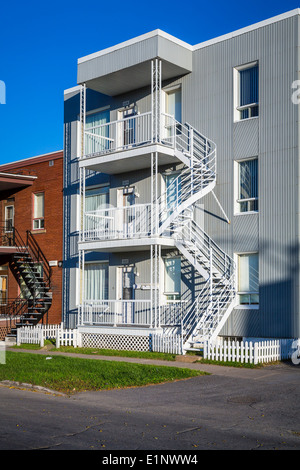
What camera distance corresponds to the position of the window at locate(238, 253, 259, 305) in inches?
864

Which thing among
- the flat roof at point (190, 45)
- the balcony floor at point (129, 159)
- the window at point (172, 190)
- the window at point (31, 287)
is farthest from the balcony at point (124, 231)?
the flat roof at point (190, 45)

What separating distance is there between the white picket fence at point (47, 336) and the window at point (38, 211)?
253 inches

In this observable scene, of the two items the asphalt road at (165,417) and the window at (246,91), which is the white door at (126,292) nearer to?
the window at (246,91)

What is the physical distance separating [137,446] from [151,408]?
3.73 metres

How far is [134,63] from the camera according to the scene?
23.9 meters

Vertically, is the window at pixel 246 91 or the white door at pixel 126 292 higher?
the window at pixel 246 91

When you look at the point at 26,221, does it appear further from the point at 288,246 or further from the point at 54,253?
the point at 288,246

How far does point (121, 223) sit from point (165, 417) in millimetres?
14735

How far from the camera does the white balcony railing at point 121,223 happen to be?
24250 millimetres

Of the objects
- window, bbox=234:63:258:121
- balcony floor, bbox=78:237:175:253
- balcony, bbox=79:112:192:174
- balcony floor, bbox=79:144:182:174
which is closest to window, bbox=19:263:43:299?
balcony floor, bbox=78:237:175:253

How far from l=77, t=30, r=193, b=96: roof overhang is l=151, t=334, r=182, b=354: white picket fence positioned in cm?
1016

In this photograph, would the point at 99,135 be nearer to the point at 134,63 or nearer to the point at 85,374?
the point at 134,63

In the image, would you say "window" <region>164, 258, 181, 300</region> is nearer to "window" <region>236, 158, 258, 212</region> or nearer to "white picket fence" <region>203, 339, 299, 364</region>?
"window" <region>236, 158, 258, 212</region>

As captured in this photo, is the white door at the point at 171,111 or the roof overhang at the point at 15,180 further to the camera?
the roof overhang at the point at 15,180
